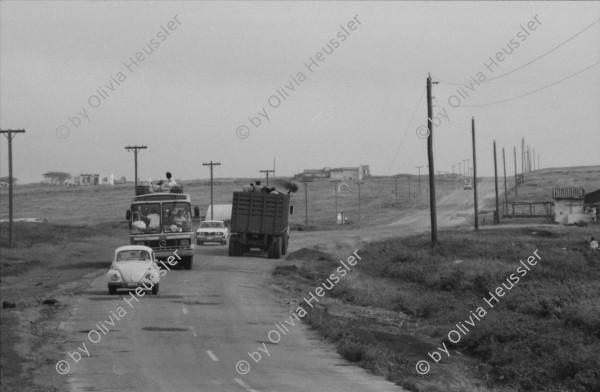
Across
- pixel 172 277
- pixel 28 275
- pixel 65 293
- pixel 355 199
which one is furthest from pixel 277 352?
pixel 355 199

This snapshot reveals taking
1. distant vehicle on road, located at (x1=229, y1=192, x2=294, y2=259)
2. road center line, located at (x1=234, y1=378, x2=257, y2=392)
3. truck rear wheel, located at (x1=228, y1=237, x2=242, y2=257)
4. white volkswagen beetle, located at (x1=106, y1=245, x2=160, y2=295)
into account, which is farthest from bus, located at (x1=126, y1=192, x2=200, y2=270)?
road center line, located at (x1=234, y1=378, x2=257, y2=392)

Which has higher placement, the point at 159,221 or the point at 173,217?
the point at 173,217

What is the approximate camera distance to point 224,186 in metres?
151

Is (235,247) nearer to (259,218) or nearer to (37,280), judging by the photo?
(259,218)

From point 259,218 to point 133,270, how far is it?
1751 cm

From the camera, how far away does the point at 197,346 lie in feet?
64.7

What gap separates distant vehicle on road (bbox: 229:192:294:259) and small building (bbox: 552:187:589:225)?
43.1 meters

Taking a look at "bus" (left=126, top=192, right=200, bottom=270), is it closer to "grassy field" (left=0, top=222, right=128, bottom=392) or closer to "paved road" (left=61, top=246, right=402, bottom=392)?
"grassy field" (left=0, top=222, right=128, bottom=392)

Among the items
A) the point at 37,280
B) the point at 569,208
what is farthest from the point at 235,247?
the point at 569,208

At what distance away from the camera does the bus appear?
3475 cm

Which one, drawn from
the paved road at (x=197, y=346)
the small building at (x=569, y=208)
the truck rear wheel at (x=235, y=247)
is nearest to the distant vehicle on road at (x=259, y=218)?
the truck rear wheel at (x=235, y=247)

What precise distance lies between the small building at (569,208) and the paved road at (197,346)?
55360 mm

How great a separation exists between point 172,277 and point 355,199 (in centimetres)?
9725

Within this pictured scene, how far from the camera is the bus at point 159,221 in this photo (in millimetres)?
34750
